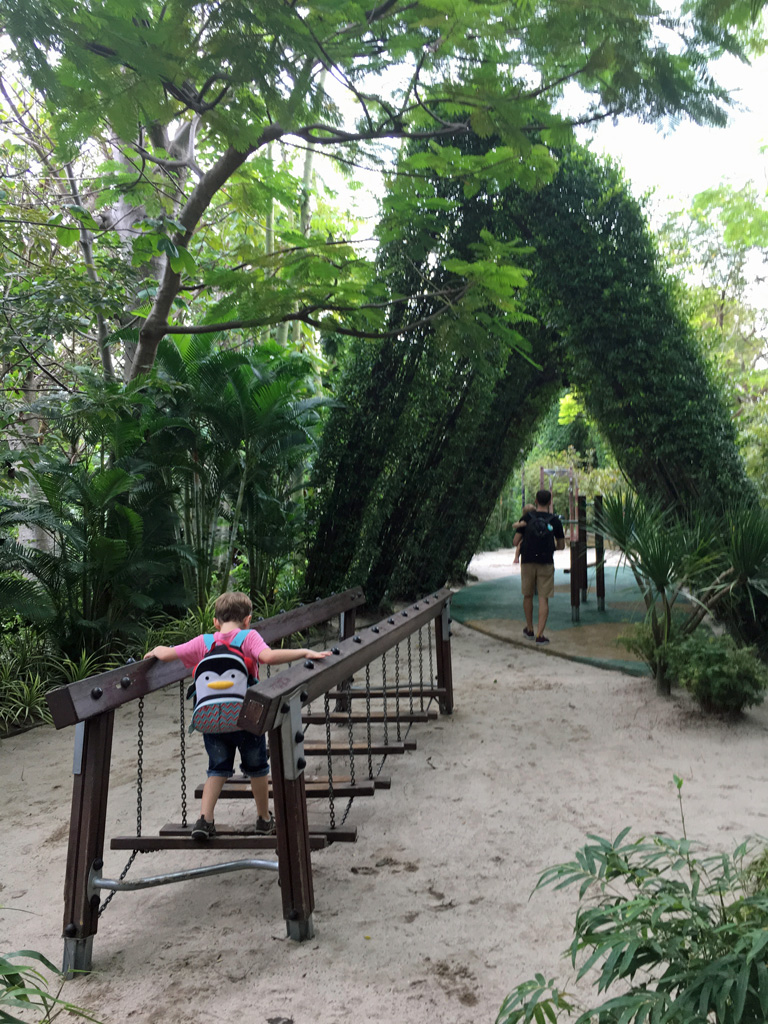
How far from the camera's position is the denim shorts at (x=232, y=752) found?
3.07 meters

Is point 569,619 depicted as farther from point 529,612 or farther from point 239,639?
point 239,639

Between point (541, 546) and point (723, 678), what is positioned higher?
point (541, 546)

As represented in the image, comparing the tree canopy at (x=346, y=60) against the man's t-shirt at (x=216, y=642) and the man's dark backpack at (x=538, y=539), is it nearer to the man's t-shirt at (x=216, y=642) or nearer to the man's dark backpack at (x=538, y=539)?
the man's t-shirt at (x=216, y=642)

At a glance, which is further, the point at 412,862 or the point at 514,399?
the point at 514,399

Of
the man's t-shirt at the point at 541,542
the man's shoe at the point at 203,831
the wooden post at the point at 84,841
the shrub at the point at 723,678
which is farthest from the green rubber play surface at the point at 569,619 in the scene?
the wooden post at the point at 84,841

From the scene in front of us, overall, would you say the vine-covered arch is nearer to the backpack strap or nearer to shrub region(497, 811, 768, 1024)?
the backpack strap

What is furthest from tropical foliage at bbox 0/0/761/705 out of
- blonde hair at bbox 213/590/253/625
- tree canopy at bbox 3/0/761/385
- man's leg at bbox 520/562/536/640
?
blonde hair at bbox 213/590/253/625

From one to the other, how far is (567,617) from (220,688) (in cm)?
715

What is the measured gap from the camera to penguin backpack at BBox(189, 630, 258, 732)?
302cm

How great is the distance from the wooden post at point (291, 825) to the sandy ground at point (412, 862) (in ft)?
0.33

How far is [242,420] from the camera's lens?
745cm

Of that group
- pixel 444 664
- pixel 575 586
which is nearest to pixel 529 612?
pixel 575 586

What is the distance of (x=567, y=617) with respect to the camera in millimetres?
9500

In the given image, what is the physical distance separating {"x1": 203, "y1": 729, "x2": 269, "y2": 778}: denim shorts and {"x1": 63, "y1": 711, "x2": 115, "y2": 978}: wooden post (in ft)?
1.59
